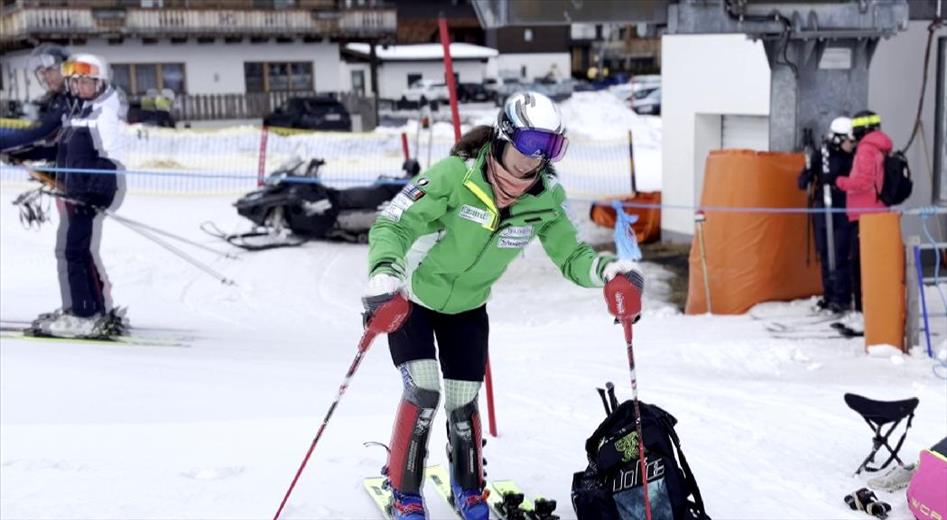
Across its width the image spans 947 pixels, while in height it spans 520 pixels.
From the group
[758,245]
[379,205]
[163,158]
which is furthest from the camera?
[163,158]

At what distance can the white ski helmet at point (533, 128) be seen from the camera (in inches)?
156

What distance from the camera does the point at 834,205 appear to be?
9641 mm

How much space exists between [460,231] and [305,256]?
9674mm

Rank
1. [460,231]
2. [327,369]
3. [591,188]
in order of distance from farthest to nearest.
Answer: [591,188] < [327,369] < [460,231]

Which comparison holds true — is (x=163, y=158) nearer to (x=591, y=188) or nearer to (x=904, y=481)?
(x=591, y=188)

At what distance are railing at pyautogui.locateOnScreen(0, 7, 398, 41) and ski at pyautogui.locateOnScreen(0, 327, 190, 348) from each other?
27241 millimetres

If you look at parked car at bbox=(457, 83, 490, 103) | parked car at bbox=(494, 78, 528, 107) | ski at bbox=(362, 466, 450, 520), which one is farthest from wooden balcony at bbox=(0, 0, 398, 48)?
ski at bbox=(362, 466, 450, 520)

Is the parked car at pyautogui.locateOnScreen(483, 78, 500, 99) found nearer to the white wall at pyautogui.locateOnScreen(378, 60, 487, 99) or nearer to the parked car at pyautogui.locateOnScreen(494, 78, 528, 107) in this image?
the parked car at pyautogui.locateOnScreen(494, 78, 528, 107)

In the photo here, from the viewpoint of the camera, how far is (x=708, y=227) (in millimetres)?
10031

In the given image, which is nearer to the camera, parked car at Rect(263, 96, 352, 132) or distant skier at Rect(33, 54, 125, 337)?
distant skier at Rect(33, 54, 125, 337)

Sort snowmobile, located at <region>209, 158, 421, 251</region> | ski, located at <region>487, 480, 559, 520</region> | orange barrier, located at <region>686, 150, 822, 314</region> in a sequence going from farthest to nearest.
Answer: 1. snowmobile, located at <region>209, 158, 421, 251</region>
2. orange barrier, located at <region>686, 150, 822, 314</region>
3. ski, located at <region>487, 480, 559, 520</region>

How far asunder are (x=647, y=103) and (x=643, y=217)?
24.4m

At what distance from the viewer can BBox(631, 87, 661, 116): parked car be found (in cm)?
3853

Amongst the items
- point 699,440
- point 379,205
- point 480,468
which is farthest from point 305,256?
point 480,468
